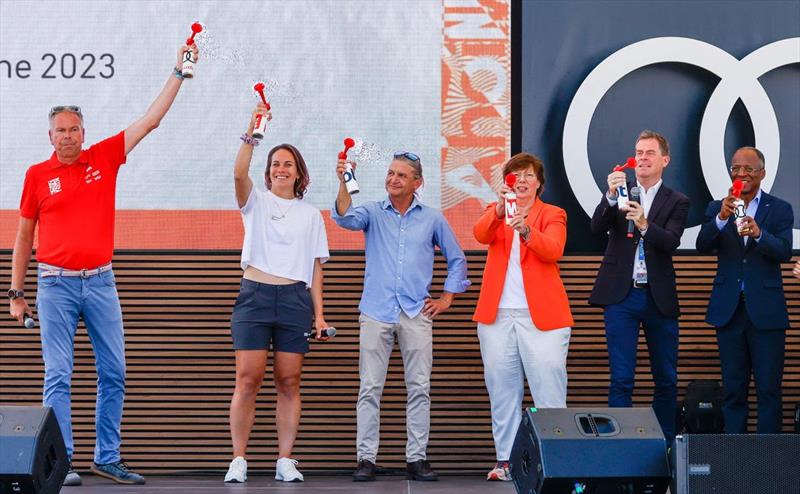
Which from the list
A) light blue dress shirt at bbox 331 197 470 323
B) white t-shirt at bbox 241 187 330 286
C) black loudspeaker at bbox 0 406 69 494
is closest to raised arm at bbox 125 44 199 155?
white t-shirt at bbox 241 187 330 286

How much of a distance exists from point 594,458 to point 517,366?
4.75 feet

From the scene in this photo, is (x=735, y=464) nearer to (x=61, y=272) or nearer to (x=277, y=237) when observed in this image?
(x=277, y=237)

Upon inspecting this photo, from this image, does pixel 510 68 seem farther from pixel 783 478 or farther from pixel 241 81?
pixel 783 478

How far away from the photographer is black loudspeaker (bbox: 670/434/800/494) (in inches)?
163

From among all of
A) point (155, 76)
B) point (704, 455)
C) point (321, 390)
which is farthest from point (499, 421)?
point (155, 76)

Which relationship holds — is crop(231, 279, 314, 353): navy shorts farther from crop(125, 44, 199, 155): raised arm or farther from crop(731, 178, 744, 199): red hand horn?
crop(731, 178, 744, 199): red hand horn

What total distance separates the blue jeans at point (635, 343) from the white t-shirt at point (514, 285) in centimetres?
45

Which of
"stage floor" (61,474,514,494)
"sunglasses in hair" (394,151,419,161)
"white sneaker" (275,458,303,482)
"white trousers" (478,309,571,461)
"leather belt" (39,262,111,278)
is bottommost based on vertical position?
"stage floor" (61,474,514,494)

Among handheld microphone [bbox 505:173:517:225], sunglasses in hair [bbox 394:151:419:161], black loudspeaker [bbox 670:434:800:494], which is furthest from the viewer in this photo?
sunglasses in hair [bbox 394:151:419:161]

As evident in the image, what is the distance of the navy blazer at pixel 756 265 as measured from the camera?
566cm

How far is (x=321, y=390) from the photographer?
20.8 feet

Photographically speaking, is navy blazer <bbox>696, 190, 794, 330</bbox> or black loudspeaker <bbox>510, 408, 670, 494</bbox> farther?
navy blazer <bbox>696, 190, 794, 330</bbox>

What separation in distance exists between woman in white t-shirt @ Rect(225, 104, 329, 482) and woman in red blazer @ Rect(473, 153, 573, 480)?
2.91ft

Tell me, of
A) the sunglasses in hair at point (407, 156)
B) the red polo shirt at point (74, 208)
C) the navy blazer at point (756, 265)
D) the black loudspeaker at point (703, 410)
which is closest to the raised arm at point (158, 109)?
the red polo shirt at point (74, 208)
